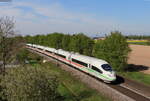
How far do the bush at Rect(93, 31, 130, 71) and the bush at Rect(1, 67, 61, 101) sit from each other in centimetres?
1972

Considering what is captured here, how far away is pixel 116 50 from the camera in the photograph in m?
29.9

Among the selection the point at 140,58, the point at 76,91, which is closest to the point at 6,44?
the point at 76,91

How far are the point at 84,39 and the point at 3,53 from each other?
23449 mm

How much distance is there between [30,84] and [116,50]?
855 inches

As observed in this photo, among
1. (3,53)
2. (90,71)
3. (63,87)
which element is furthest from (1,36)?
(90,71)

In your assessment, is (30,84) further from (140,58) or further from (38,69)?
(140,58)

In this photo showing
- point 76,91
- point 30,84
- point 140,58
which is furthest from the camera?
point 140,58

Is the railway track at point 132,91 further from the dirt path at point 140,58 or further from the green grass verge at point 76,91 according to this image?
the dirt path at point 140,58

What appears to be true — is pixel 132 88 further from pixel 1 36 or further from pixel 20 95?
pixel 1 36

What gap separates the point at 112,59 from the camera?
30203mm

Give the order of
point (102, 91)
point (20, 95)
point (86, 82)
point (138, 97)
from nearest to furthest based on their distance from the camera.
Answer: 1. point (20, 95)
2. point (138, 97)
3. point (102, 91)
4. point (86, 82)

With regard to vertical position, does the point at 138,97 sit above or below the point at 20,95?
below

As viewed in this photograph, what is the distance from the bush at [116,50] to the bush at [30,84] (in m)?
19.7

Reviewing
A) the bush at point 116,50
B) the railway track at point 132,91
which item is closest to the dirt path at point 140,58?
the bush at point 116,50
